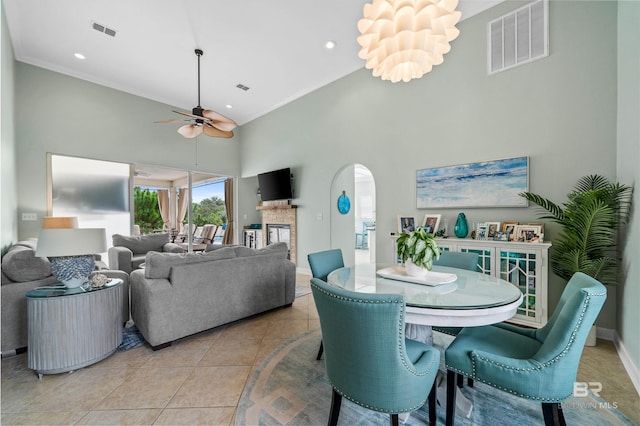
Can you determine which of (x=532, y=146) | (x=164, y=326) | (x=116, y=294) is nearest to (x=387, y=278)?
(x=164, y=326)

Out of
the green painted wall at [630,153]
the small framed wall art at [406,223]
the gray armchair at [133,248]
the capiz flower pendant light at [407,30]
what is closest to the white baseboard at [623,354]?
the green painted wall at [630,153]

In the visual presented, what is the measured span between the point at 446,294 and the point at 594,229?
6.73 ft

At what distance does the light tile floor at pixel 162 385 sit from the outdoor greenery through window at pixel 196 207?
377 cm

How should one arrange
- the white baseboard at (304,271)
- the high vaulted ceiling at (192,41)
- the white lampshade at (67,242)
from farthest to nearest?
the white baseboard at (304,271) < the high vaulted ceiling at (192,41) < the white lampshade at (67,242)

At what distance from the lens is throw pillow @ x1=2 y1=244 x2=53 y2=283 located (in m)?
2.27

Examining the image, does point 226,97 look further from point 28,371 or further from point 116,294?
point 28,371

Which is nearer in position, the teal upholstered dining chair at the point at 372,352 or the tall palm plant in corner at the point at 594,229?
the teal upholstered dining chair at the point at 372,352

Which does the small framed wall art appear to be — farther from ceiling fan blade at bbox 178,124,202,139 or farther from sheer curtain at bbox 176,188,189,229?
sheer curtain at bbox 176,188,189,229

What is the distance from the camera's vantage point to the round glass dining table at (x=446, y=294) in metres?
1.36

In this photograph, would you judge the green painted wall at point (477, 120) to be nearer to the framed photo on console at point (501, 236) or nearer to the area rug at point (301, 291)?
the framed photo on console at point (501, 236)

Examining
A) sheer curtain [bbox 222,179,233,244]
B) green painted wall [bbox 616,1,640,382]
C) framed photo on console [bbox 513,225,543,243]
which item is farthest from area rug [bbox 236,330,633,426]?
sheer curtain [bbox 222,179,233,244]

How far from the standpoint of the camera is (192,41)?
3.84 metres

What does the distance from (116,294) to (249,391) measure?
1484mm

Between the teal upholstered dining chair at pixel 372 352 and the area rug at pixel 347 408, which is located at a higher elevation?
the teal upholstered dining chair at pixel 372 352
